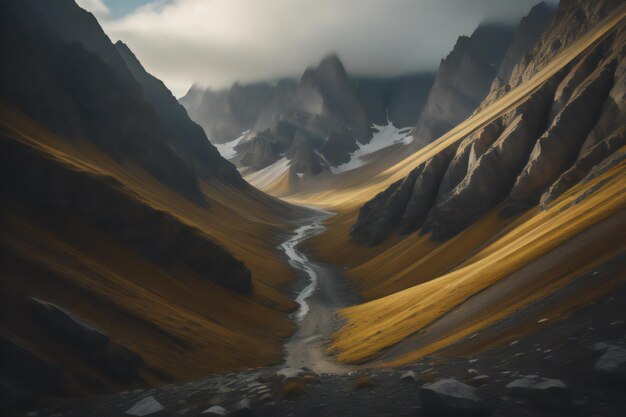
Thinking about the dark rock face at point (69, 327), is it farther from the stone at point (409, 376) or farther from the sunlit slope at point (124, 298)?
the stone at point (409, 376)

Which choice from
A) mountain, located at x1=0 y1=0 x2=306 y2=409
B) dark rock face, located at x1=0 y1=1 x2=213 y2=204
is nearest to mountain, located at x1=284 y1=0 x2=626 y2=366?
mountain, located at x1=0 y1=0 x2=306 y2=409

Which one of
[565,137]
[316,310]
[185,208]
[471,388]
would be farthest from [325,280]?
[471,388]

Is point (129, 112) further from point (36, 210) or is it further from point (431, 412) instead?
point (431, 412)

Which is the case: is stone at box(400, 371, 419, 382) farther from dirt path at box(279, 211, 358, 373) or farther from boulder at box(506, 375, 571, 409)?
dirt path at box(279, 211, 358, 373)

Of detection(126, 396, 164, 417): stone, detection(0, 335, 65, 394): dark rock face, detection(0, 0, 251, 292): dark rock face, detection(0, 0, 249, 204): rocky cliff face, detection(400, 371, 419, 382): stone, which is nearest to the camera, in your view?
detection(400, 371, 419, 382): stone

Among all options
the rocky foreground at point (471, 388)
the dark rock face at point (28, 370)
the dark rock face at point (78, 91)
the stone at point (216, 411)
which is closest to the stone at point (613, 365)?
the rocky foreground at point (471, 388)

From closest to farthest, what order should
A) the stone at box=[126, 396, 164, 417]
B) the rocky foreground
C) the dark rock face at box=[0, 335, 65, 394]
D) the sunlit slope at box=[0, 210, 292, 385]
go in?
the rocky foreground, the stone at box=[126, 396, 164, 417], the dark rock face at box=[0, 335, 65, 394], the sunlit slope at box=[0, 210, 292, 385]

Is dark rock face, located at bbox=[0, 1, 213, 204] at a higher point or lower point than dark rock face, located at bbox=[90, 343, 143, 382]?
higher
